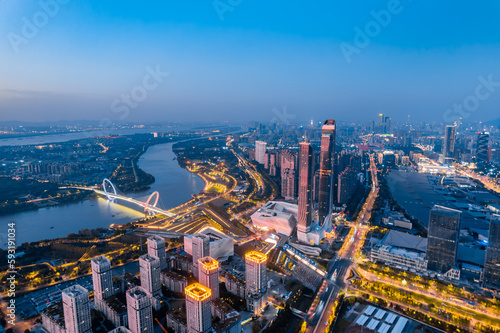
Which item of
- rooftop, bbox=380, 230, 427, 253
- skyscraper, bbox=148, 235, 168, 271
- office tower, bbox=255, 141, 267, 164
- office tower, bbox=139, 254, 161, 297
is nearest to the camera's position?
office tower, bbox=139, 254, 161, 297

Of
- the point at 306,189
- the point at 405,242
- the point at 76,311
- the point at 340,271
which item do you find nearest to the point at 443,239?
the point at 405,242

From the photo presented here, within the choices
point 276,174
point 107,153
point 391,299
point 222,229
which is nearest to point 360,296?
point 391,299

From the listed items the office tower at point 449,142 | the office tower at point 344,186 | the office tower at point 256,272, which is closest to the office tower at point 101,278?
the office tower at point 256,272

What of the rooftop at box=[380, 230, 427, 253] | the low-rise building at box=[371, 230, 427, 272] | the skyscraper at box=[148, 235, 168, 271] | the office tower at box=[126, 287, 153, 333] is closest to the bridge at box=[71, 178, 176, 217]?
the skyscraper at box=[148, 235, 168, 271]

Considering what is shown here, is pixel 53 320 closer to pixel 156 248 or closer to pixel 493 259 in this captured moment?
pixel 156 248

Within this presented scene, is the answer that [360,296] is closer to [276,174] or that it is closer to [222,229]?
[222,229]

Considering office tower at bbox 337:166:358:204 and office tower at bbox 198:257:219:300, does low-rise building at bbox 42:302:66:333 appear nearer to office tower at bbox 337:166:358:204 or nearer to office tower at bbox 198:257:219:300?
office tower at bbox 198:257:219:300
